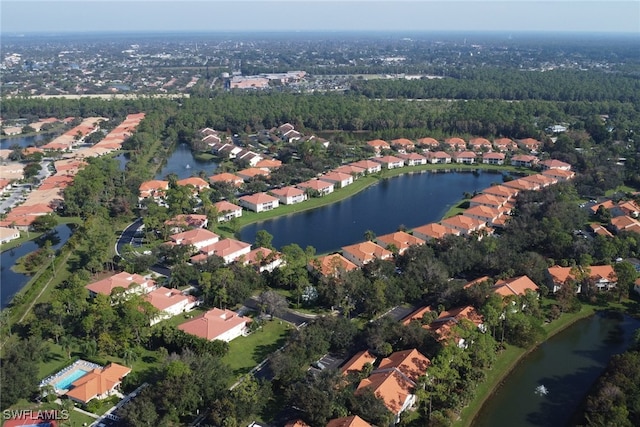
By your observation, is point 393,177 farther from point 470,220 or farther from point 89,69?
point 89,69

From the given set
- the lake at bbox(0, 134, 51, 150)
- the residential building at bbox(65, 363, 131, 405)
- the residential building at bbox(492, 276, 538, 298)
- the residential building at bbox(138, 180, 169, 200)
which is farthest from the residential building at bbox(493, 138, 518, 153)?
the lake at bbox(0, 134, 51, 150)

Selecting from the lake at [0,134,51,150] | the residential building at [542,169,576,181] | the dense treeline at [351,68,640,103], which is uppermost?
the dense treeline at [351,68,640,103]

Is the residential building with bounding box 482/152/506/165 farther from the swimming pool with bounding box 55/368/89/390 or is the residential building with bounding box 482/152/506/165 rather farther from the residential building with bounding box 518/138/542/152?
the swimming pool with bounding box 55/368/89/390

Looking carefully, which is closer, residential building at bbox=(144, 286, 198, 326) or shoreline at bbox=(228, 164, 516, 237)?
residential building at bbox=(144, 286, 198, 326)

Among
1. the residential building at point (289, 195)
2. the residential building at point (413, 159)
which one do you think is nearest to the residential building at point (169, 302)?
the residential building at point (289, 195)

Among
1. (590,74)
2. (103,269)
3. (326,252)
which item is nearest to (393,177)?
(326,252)

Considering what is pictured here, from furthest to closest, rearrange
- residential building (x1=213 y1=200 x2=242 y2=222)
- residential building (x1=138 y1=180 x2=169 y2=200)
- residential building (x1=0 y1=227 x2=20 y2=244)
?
residential building (x1=138 y1=180 x2=169 y2=200) < residential building (x1=213 y1=200 x2=242 y2=222) < residential building (x1=0 y1=227 x2=20 y2=244)
